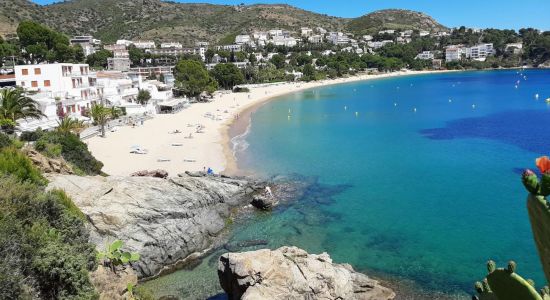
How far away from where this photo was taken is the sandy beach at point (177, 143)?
114ft

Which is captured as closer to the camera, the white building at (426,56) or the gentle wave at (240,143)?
the gentle wave at (240,143)

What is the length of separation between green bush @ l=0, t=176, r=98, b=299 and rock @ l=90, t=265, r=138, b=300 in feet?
A: 1.41

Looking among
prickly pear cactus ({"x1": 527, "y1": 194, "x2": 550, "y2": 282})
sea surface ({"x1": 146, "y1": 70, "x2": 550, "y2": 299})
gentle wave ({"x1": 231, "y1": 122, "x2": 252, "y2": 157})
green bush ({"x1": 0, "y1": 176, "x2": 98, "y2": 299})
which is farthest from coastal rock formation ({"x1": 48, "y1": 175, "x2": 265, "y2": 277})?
prickly pear cactus ({"x1": 527, "y1": 194, "x2": 550, "y2": 282})

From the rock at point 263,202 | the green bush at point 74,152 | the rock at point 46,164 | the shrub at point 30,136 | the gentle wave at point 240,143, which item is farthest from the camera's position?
the gentle wave at point 240,143

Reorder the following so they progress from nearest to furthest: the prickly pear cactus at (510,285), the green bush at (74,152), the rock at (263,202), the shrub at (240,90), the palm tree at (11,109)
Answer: the prickly pear cactus at (510,285) → the rock at (263,202) → the green bush at (74,152) → the palm tree at (11,109) → the shrub at (240,90)

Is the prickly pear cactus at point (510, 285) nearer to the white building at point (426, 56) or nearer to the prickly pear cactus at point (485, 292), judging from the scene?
the prickly pear cactus at point (485, 292)

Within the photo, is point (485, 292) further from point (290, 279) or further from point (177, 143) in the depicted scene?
point (177, 143)

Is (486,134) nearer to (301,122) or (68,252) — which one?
(301,122)

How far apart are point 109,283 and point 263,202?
46.0 feet

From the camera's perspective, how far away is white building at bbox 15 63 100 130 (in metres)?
47.7

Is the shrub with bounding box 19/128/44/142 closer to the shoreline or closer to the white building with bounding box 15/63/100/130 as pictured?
the white building with bounding box 15/63/100/130

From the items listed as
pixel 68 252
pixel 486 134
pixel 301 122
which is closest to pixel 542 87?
pixel 486 134

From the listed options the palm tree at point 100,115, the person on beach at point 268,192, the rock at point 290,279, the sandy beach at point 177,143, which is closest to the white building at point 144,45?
the sandy beach at point 177,143

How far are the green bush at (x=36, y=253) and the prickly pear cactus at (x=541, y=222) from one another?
9.24 m
